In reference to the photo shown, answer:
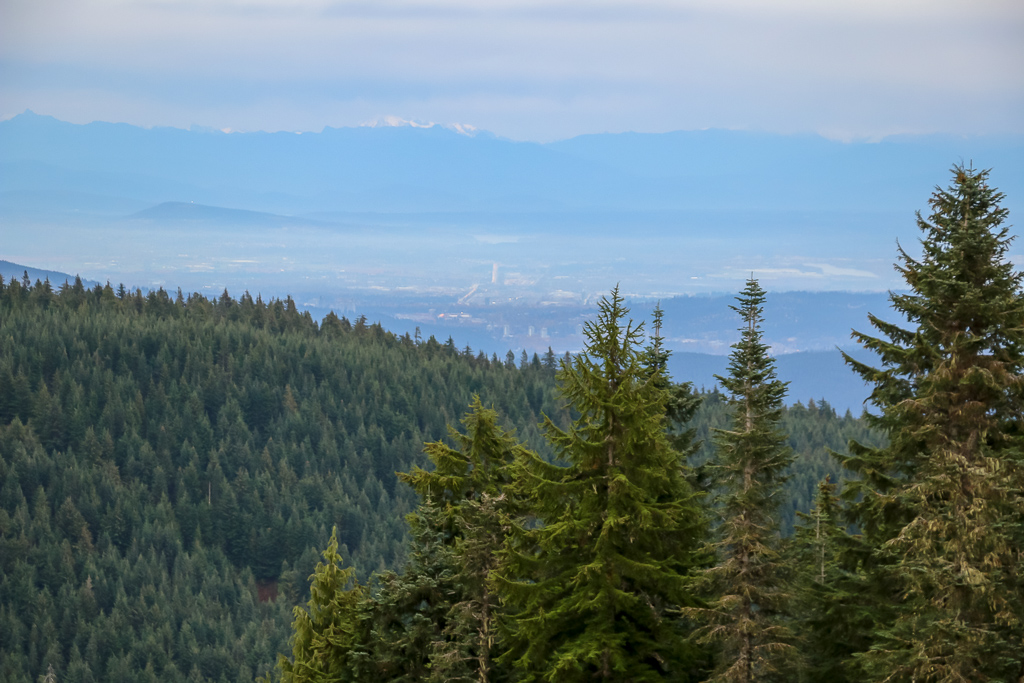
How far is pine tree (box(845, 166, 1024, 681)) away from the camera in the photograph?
56.7 feet

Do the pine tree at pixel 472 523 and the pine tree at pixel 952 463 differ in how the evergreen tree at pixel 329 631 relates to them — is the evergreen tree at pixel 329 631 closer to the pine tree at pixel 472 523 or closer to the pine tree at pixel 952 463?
the pine tree at pixel 472 523

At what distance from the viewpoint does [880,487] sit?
21.6 metres

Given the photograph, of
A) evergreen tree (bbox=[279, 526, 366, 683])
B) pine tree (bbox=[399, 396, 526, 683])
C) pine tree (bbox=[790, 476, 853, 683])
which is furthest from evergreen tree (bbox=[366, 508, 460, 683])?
pine tree (bbox=[790, 476, 853, 683])

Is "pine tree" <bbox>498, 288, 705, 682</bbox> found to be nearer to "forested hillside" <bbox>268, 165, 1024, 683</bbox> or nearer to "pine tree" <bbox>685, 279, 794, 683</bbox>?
"forested hillside" <bbox>268, 165, 1024, 683</bbox>

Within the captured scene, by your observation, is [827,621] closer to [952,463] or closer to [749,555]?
[749,555]

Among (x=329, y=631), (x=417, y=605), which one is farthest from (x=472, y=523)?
(x=329, y=631)

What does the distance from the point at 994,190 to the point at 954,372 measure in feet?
15.4

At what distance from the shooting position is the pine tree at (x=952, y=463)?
17.3 meters

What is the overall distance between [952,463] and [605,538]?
613 cm

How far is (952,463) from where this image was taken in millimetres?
17953

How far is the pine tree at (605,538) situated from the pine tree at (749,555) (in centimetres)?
113

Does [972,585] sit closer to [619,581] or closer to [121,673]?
[619,581]

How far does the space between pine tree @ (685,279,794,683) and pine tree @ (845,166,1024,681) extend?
1924 mm

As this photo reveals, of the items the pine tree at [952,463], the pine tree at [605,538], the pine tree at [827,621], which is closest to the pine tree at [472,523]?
the pine tree at [605,538]
